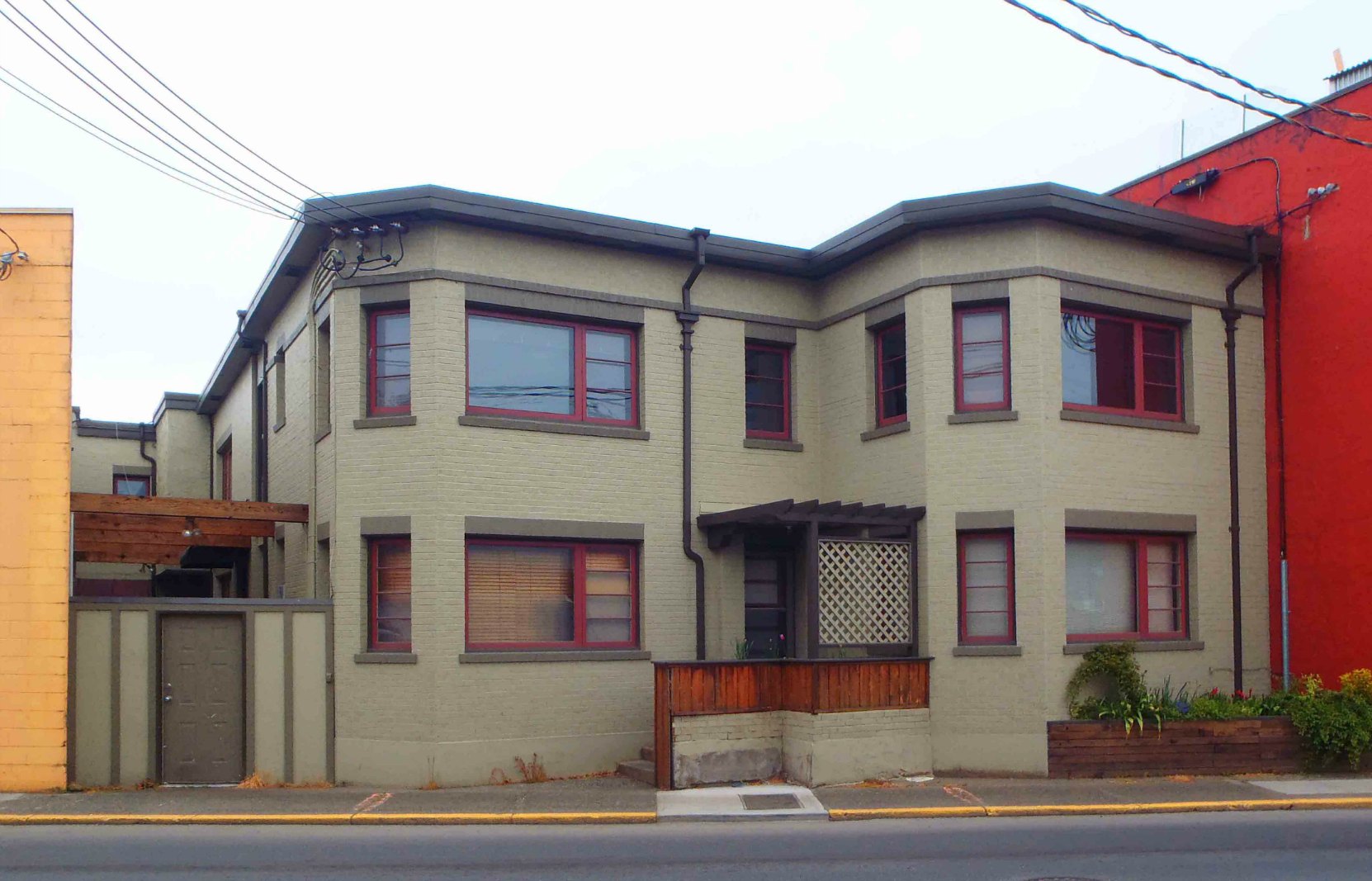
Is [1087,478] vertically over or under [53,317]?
under

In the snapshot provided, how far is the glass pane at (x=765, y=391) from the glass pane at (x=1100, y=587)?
4.46 meters

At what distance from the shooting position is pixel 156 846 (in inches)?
445

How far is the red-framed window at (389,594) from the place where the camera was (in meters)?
15.3

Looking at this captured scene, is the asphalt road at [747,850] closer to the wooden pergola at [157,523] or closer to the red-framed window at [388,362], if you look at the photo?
the wooden pergola at [157,523]

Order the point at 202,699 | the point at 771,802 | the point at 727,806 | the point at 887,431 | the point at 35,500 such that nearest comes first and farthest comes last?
the point at 727,806
the point at 771,802
the point at 35,500
the point at 202,699
the point at 887,431

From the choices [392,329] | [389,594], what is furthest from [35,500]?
[392,329]

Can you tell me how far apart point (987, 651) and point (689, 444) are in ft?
14.9

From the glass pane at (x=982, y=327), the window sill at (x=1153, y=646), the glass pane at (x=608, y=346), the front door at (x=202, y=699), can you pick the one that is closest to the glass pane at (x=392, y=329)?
the glass pane at (x=608, y=346)

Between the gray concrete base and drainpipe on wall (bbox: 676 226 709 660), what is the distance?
8.43 feet

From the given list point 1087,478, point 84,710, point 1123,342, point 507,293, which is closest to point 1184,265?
point 1123,342

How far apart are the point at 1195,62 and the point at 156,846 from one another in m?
11.8

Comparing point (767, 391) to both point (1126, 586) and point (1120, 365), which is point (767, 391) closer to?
point (1120, 365)

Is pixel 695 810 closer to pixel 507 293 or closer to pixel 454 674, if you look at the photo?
pixel 454 674

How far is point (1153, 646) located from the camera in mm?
15906
